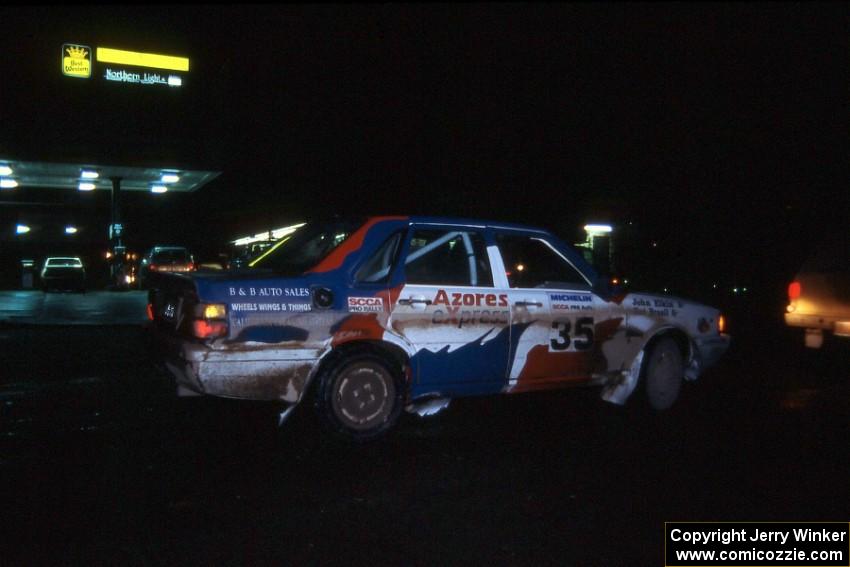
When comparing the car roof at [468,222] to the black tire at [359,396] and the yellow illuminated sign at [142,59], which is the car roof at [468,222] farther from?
the yellow illuminated sign at [142,59]

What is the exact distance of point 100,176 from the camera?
32156 millimetres

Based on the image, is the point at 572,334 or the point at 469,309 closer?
the point at 469,309

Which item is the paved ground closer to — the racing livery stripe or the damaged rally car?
the damaged rally car

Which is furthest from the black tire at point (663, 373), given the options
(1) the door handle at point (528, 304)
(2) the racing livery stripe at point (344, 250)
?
(2) the racing livery stripe at point (344, 250)

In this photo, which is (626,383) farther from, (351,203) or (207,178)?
(351,203)

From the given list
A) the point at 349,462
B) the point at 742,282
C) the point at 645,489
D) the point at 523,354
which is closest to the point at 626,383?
the point at 523,354

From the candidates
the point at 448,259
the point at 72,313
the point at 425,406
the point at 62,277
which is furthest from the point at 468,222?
the point at 62,277

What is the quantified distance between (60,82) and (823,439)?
29.2 metres

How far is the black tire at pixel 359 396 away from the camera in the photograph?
5.55m

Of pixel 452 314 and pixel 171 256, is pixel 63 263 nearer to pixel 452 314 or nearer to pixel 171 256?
pixel 171 256

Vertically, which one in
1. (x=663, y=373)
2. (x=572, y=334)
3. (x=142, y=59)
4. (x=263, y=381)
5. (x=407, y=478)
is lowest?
(x=407, y=478)

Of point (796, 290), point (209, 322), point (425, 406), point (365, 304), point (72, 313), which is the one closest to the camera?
point (209, 322)

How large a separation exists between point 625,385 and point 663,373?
0.43 metres

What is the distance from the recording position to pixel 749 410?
733 centimetres
